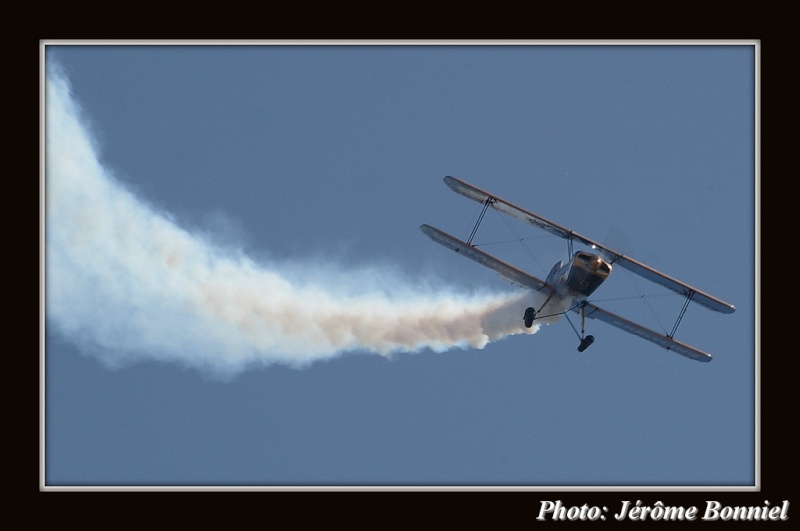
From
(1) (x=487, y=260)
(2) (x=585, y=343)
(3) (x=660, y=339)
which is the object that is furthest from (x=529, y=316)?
(3) (x=660, y=339)

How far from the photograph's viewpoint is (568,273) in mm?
33000

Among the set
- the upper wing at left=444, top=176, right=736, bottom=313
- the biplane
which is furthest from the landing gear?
the upper wing at left=444, top=176, right=736, bottom=313

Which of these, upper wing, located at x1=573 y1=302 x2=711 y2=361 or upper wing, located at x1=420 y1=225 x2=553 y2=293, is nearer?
upper wing, located at x1=420 y1=225 x2=553 y2=293

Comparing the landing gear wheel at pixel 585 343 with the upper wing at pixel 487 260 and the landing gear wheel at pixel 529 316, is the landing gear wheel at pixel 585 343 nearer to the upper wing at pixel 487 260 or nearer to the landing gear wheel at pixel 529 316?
the landing gear wheel at pixel 529 316

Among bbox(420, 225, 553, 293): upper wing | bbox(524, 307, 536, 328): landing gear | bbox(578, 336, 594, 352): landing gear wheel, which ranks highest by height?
bbox(420, 225, 553, 293): upper wing

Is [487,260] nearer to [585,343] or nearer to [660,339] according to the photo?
[585,343]

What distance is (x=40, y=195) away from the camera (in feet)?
91.1

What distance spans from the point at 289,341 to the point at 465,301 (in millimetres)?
4304

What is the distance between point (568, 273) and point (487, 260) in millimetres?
1866

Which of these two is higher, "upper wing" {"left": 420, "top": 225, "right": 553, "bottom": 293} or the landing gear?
"upper wing" {"left": 420, "top": 225, "right": 553, "bottom": 293}

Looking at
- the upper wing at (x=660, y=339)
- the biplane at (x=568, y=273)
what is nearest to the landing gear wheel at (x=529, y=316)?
the biplane at (x=568, y=273)

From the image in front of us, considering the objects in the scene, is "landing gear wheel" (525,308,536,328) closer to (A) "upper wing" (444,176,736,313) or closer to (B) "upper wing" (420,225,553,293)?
(B) "upper wing" (420,225,553,293)

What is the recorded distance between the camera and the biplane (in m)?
32.7
